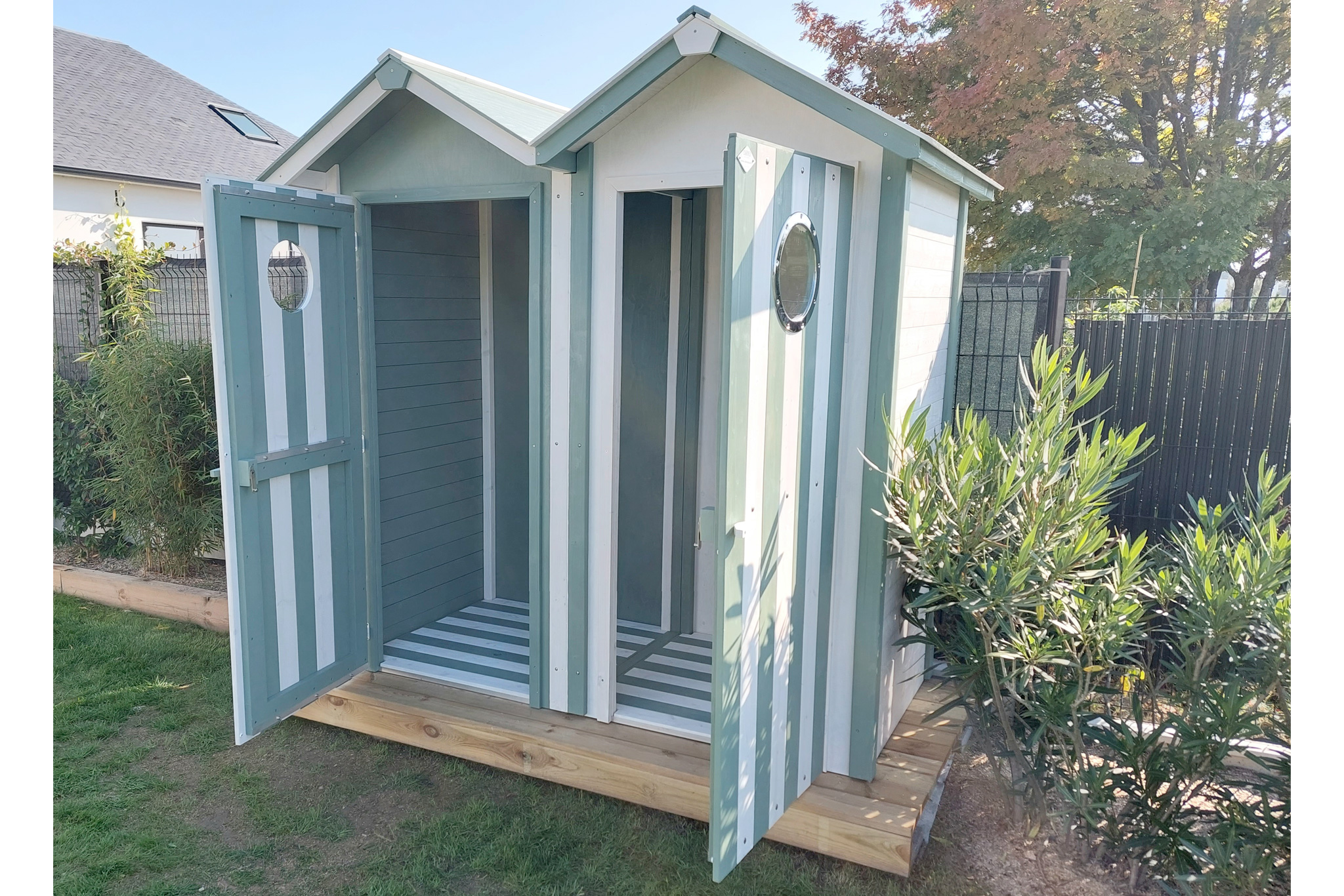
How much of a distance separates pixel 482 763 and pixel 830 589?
162 centimetres

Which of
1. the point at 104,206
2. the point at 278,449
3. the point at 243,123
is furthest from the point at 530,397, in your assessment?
the point at 243,123

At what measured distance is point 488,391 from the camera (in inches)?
186

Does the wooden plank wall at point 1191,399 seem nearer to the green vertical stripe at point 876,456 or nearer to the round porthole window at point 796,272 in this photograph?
the green vertical stripe at point 876,456

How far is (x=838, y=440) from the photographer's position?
2965 millimetres

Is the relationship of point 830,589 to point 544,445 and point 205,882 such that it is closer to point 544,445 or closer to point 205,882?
point 544,445

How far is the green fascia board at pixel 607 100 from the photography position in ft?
9.05

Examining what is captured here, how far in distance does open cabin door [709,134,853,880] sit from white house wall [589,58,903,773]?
7cm

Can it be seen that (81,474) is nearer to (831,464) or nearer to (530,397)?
(530,397)

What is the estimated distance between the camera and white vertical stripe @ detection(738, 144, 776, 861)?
2307 millimetres

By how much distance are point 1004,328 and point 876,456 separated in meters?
1.47

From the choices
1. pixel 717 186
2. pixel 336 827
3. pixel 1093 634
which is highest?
pixel 717 186

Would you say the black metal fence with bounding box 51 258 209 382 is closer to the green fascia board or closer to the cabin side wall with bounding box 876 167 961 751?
the green fascia board
